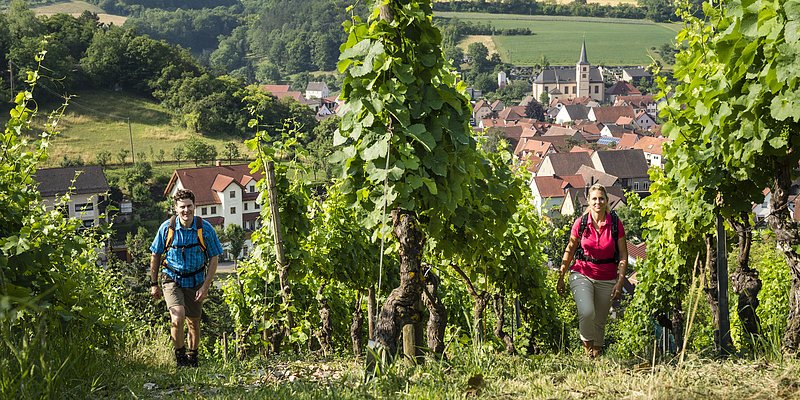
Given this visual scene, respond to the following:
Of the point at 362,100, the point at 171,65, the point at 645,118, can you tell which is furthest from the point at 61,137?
the point at 645,118

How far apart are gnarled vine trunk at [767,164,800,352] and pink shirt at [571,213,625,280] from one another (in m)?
1.07

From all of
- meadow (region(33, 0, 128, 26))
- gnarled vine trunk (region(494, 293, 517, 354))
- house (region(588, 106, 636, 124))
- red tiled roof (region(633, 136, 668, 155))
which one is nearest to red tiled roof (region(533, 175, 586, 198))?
red tiled roof (region(633, 136, 668, 155))

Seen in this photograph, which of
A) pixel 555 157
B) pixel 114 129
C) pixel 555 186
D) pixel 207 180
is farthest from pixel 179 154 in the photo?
pixel 555 157

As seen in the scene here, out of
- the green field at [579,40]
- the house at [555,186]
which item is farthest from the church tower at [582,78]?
the house at [555,186]

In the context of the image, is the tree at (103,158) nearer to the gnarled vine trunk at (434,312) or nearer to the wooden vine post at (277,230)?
the wooden vine post at (277,230)

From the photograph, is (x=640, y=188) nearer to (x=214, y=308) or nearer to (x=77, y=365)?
(x=214, y=308)

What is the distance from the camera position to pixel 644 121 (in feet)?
387

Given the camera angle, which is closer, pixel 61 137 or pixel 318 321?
pixel 318 321

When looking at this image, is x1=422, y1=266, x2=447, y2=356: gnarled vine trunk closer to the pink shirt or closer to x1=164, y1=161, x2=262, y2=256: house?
the pink shirt

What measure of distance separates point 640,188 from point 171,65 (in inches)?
1801

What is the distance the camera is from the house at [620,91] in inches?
5517

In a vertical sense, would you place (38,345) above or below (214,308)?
above

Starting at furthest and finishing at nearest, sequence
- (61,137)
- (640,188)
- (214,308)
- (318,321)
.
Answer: (640,188)
(61,137)
(214,308)
(318,321)

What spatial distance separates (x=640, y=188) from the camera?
78.7 m
